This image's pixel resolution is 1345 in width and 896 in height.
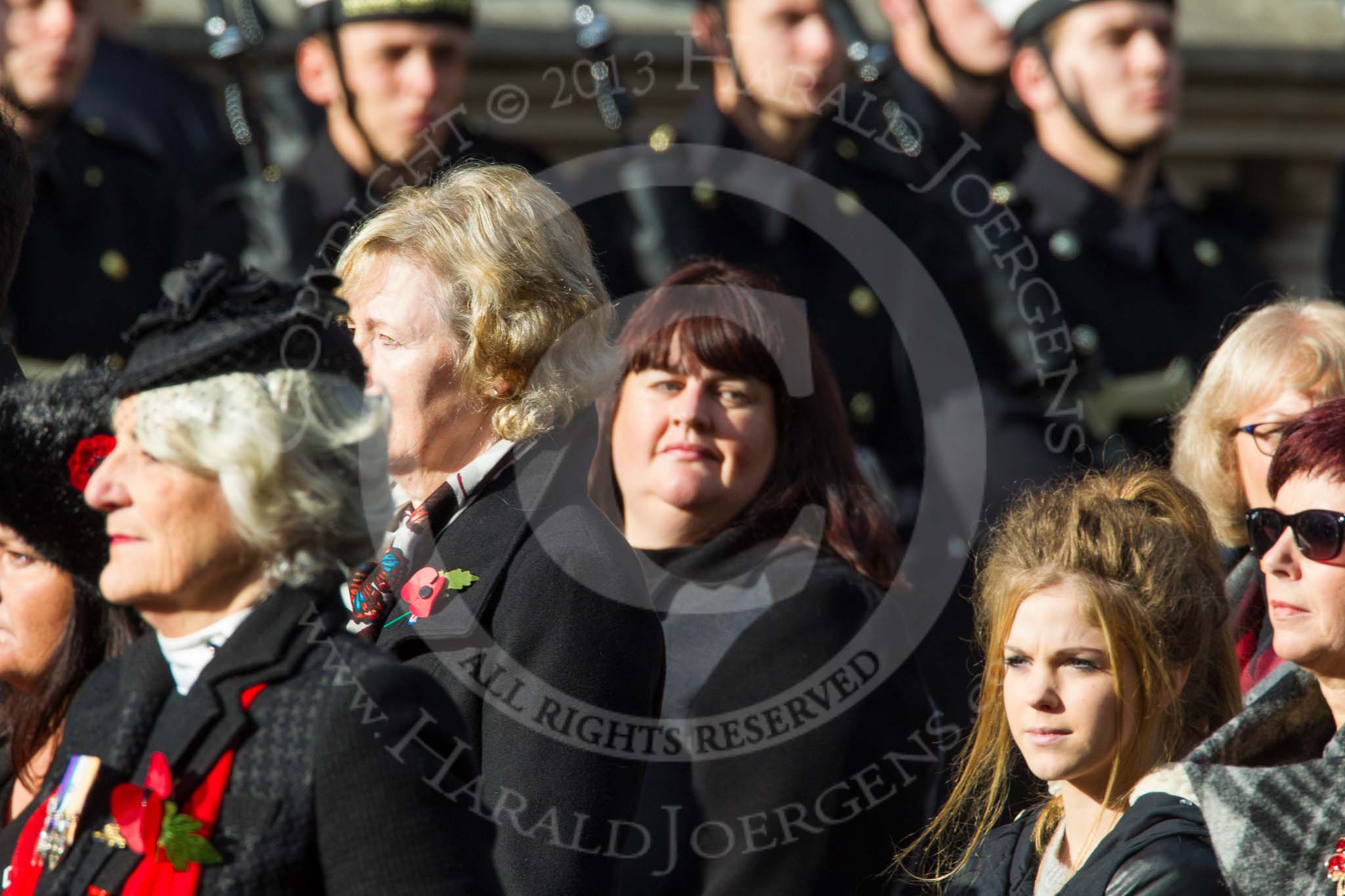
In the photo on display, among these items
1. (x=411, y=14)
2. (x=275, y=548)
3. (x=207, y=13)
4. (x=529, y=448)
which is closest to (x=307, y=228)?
(x=411, y=14)

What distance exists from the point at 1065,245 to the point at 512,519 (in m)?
2.82

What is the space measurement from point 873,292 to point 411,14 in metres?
1.32

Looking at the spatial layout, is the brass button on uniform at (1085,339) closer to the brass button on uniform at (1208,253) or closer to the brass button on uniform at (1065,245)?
the brass button on uniform at (1065,245)

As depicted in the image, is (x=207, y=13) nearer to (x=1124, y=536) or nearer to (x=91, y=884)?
(x=1124, y=536)

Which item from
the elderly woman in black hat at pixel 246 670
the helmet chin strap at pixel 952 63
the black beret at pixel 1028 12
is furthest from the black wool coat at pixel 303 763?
the helmet chin strap at pixel 952 63

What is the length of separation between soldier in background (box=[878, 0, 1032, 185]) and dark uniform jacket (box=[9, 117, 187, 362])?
6.57ft

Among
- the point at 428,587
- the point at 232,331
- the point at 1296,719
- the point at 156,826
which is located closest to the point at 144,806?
the point at 156,826

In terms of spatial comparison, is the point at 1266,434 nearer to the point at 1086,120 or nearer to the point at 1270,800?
the point at 1270,800

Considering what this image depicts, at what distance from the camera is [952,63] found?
5312 millimetres

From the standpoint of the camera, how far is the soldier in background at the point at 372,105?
439cm

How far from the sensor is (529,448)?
2.35 meters

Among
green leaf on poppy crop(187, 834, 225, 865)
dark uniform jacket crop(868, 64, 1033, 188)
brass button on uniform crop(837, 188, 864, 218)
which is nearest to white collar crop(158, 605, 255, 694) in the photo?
green leaf on poppy crop(187, 834, 225, 865)

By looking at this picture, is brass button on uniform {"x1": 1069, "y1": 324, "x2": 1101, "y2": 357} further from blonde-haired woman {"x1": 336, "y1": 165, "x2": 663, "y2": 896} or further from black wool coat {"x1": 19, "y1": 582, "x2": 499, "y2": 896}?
black wool coat {"x1": 19, "y1": 582, "x2": 499, "y2": 896}

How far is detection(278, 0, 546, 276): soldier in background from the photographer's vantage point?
14.4ft
